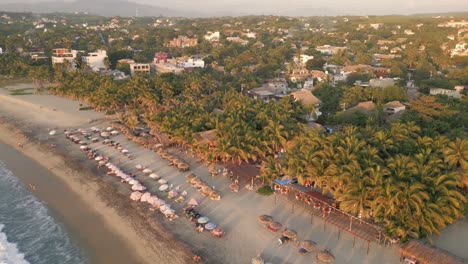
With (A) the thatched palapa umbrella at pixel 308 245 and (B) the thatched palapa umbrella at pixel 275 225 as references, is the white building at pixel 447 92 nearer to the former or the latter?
(B) the thatched palapa umbrella at pixel 275 225

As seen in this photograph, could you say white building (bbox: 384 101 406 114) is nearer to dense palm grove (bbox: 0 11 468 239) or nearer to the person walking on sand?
dense palm grove (bbox: 0 11 468 239)

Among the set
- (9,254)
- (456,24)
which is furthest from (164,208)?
(456,24)

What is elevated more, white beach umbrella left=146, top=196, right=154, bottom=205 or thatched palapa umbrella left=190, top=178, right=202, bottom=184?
thatched palapa umbrella left=190, top=178, right=202, bottom=184

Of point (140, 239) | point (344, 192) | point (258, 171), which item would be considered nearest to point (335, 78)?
point (258, 171)

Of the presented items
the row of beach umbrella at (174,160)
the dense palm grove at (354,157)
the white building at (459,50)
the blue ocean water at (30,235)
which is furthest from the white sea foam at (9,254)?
the white building at (459,50)

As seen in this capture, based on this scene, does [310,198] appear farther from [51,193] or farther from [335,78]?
[335,78]

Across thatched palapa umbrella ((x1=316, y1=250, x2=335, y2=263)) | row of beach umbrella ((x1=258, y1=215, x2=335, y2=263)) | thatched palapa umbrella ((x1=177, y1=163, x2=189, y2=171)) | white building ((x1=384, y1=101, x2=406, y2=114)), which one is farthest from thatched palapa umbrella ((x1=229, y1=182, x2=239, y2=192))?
white building ((x1=384, y1=101, x2=406, y2=114))

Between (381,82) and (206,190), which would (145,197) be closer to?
(206,190)
